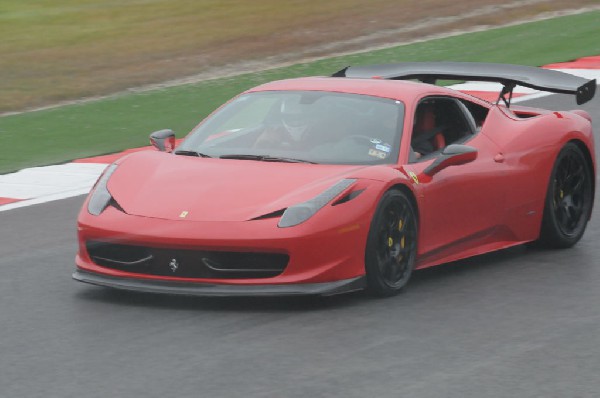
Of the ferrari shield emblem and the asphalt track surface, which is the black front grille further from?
the ferrari shield emblem

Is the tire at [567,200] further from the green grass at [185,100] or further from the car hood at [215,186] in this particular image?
the green grass at [185,100]

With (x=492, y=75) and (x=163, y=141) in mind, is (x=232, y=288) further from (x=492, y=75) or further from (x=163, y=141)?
(x=492, y=75)

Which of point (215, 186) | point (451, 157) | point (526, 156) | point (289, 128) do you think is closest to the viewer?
point (215, 186)

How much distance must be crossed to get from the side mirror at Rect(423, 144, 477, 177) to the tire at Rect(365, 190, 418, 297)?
329mm

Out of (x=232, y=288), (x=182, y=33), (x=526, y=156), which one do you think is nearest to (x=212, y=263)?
(x=232, y=288)

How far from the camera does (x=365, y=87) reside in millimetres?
8875

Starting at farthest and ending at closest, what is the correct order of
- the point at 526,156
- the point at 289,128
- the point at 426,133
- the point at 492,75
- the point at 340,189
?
the point at 492,75 → the point at 526,156 → the point at 426,133 → the point at 289,128 → the point at 340,189

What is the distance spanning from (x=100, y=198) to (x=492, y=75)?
318cm

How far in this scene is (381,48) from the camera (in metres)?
22.0

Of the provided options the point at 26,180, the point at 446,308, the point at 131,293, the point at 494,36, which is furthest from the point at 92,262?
the point at 494,36

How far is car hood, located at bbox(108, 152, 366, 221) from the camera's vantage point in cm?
757

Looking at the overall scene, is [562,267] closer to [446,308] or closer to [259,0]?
[446,308]

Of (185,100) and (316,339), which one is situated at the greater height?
(316,339)

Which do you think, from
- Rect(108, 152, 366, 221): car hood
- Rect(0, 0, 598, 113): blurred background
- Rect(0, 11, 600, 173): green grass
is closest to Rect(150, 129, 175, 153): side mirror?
Rect(108, 152, 366, 221): car hood
